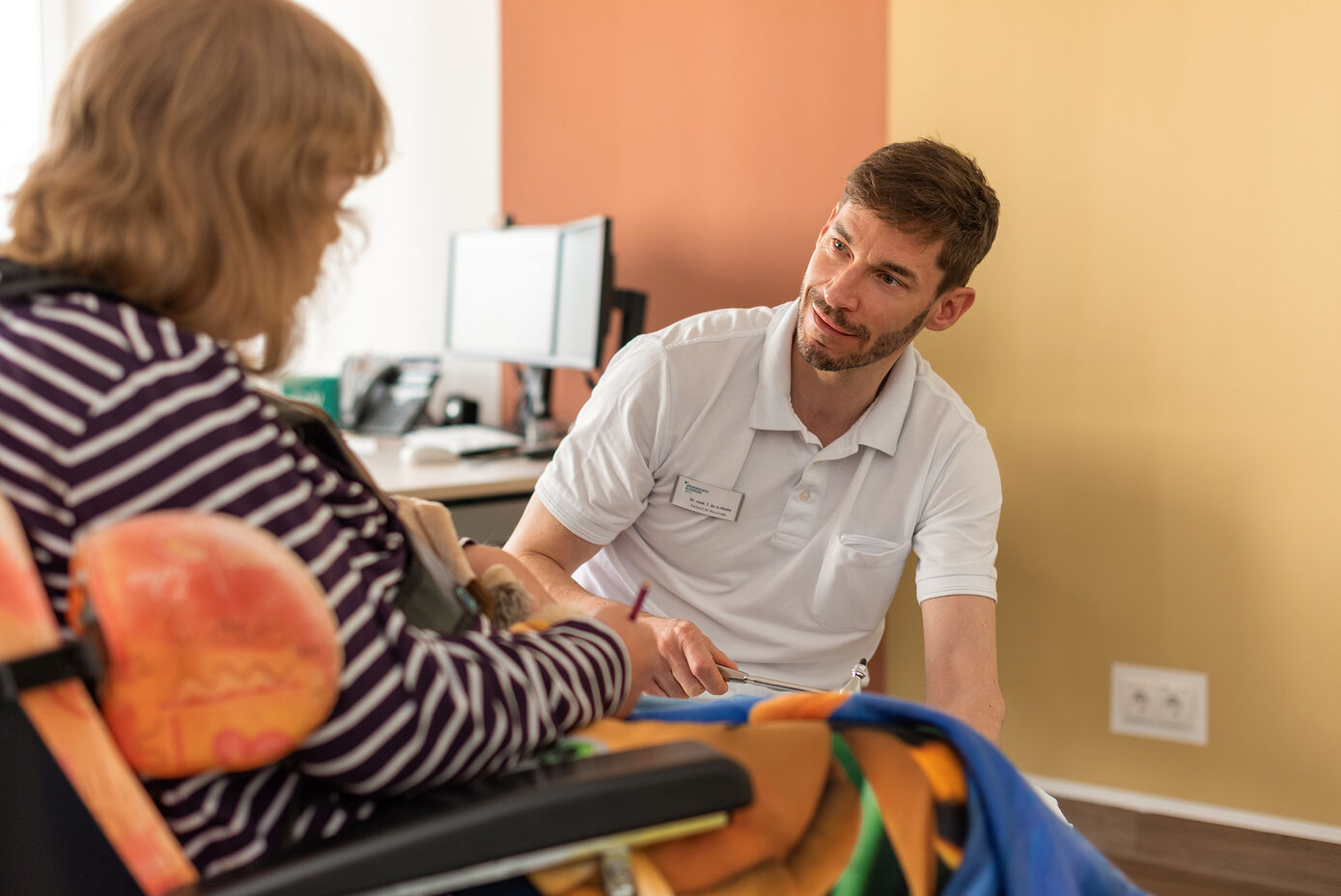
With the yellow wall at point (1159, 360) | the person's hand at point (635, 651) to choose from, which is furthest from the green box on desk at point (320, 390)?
the person's hand at point (635, 651)

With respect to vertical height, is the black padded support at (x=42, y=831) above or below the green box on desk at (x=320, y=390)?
above

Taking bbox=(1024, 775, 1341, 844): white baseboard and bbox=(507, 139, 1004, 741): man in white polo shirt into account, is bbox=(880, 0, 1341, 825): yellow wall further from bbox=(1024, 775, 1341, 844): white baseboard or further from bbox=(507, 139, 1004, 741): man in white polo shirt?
bbox=(507, 139, 1004, 741): man in white polo shirt

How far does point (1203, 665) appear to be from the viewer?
1.96 m

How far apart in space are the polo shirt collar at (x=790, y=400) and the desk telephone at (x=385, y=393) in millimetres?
1474

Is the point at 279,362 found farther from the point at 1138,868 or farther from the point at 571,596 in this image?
the point at 1138,868

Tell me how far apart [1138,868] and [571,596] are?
117cm

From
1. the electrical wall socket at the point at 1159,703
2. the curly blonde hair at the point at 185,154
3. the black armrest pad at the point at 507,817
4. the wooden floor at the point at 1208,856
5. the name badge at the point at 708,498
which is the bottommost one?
the wooden floor at the point at 1208,856

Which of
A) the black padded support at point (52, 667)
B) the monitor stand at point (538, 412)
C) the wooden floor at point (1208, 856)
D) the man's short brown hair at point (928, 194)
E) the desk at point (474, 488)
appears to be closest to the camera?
the black padded support at point (52, 667)

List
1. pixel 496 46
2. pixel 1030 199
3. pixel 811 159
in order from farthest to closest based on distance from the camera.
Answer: pixel 496 46 → pixel 811 159 → pixel 1030 199

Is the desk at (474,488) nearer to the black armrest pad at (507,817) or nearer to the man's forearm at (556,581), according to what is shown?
the man's forearm at (556,581)

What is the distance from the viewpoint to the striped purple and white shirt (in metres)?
0.59

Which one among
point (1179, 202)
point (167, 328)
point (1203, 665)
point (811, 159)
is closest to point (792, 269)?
point (811, 159)

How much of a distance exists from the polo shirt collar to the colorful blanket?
32.1 inches

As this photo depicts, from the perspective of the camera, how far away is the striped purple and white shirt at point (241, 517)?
0.59 m
